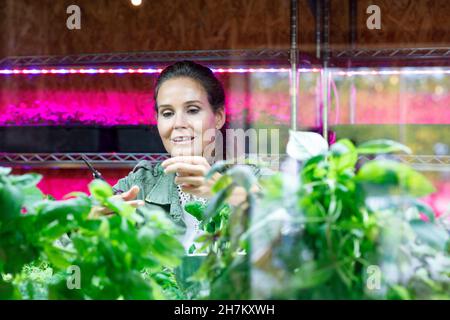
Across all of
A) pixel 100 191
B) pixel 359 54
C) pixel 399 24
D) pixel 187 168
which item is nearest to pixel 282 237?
pixel 100 191

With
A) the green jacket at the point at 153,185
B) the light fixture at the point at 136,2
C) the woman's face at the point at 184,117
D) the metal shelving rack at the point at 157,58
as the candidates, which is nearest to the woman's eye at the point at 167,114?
the woman's face at the point at 184,117

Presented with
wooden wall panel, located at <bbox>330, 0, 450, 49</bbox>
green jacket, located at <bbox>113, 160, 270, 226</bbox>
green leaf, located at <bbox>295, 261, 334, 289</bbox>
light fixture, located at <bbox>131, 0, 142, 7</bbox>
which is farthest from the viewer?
light fixture, located at <bbox>131, 0, 142, 7</bbox>

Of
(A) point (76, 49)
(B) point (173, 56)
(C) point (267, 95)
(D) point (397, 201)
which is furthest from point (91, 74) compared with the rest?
(D) point (397, 201)

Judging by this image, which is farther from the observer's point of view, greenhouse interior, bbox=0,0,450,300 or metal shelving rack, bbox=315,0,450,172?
metal shelving rack, bbox=315,0,450,172

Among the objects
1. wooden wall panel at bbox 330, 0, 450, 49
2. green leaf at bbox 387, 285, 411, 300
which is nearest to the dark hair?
wooden wall panel at bbox 330, 0, 450, 49

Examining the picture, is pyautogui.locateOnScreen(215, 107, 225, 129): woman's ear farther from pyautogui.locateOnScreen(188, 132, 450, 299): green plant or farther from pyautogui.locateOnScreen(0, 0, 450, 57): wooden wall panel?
pyautogui.locateOnScreen(188, 132, 450, 299): green plant

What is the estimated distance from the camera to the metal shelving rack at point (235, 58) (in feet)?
6.53

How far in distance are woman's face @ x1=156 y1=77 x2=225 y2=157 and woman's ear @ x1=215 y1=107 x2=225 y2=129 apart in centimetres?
3

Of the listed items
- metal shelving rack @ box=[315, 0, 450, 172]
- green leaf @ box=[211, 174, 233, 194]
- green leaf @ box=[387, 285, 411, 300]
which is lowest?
green leaf @ box=[387, 285, 411, 300]

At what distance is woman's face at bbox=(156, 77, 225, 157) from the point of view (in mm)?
1853

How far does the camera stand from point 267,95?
2.09 meters

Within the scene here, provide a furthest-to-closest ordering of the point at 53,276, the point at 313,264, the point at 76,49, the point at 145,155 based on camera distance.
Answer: the point at 76,49, the point at 145,155, the point at 53,276, the point at 313,264
